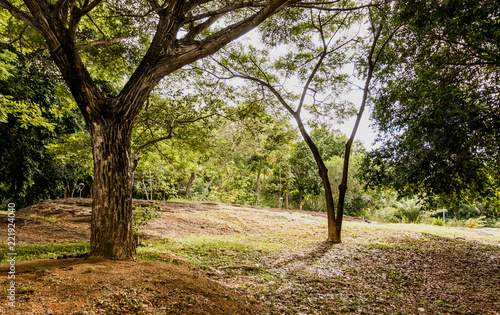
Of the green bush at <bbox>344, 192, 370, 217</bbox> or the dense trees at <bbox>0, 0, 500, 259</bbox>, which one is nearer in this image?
the dense trees at <bbox>0, 0, 500, 259</bbox>

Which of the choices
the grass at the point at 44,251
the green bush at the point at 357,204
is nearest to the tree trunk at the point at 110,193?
the grass at the point at 44,251

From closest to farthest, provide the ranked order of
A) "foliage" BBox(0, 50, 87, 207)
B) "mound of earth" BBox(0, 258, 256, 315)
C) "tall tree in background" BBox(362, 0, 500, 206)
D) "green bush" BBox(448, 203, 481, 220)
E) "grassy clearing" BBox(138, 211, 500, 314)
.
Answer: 1. "mound of earth" BBox(0, 258, 256, 315)
2. "grassy clearing" BBox(138, 211, 500, 314)
3. "tall tree in background" BBox(362, 0, 500, 206)
4. "foliage" BBox(0, 50, 87, 207)
5. "green bush" BBox(448, 203, 481, 220)

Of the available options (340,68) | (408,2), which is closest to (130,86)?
(408,2)

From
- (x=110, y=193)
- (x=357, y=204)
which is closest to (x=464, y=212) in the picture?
(x=357, y=204)

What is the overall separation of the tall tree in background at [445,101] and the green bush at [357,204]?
1727 centimetres

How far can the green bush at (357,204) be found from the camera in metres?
23.5

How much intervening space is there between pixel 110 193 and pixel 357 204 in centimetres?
2407

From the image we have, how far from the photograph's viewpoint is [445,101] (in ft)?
17.9

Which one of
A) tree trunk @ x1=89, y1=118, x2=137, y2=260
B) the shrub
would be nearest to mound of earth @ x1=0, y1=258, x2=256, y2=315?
tree trunk @ x1=89, y1=118, x2=137, y2=260

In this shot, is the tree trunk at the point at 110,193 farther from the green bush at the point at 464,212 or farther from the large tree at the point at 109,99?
the green bush at the point at 464,212

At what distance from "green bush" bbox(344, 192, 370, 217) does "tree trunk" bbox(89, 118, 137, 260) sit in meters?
23.4

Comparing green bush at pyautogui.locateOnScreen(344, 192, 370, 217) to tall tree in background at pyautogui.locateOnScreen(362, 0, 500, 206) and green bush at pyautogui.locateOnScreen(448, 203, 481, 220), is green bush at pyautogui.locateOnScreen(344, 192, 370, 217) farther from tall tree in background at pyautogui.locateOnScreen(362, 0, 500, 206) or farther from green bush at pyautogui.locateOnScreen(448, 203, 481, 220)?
tall tree in background at pyautogui.locateOnScreen(362, 0, 500, 206)

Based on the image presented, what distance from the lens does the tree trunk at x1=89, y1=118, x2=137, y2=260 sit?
Result: 354 centimetres

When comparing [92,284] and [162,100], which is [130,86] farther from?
[162,100]
